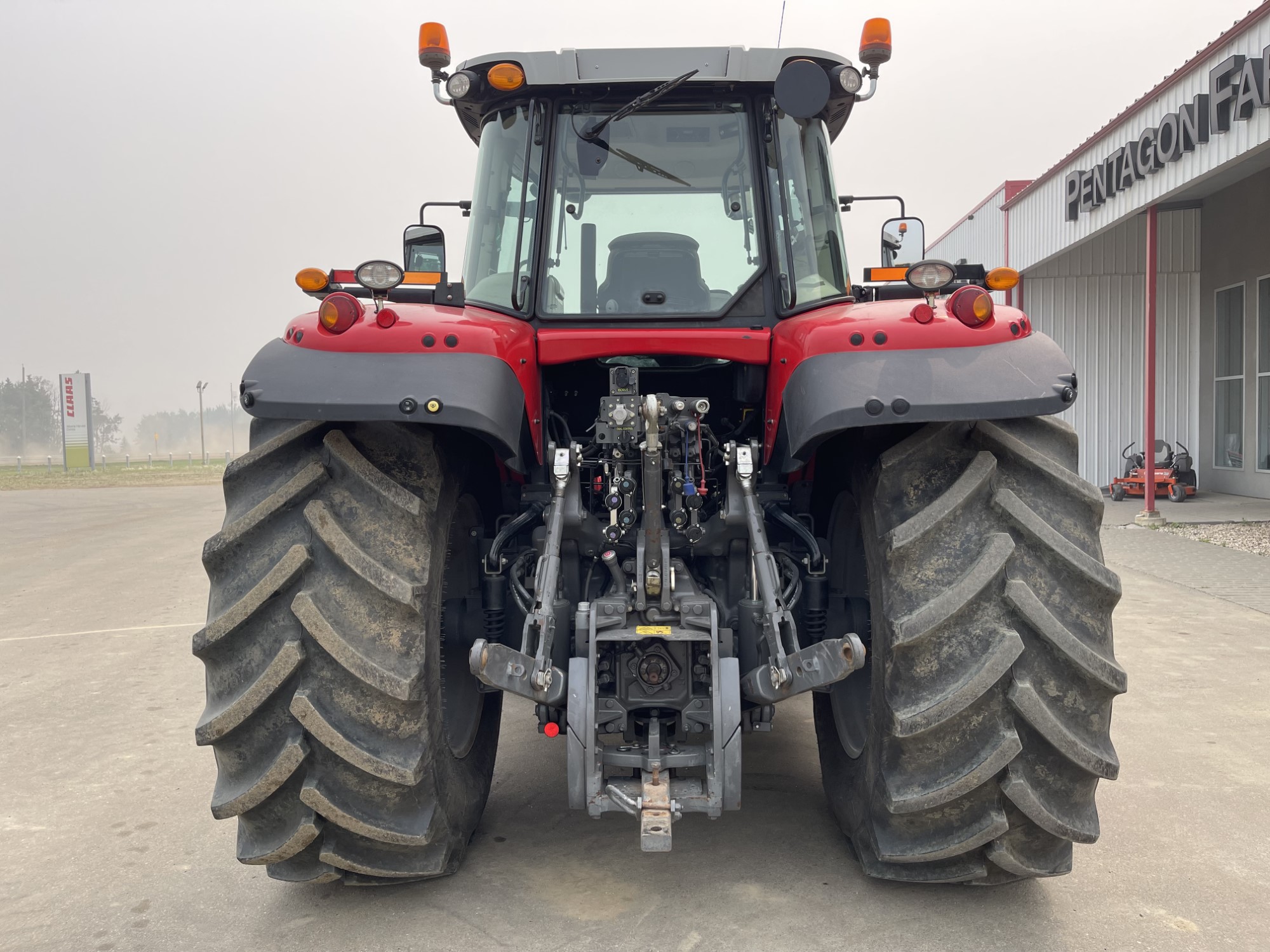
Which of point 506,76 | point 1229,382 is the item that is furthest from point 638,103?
point 1229,382

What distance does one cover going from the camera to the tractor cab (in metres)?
3.23

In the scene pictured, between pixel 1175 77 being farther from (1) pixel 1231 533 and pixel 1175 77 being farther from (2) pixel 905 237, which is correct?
(2) pixel 905 237

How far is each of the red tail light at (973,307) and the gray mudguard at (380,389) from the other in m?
1.22

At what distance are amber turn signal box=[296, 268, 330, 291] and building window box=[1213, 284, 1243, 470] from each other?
53.5ft

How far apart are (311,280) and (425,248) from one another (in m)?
0.80

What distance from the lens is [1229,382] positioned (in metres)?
16.3

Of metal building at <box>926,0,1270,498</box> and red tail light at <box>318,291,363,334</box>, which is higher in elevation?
metal building at <box>926,0,1270,498</box>

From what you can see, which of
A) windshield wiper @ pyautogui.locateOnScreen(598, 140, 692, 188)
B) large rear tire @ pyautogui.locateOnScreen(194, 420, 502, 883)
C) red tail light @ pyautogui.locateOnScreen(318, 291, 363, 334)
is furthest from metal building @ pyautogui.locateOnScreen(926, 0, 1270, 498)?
large rear tire @ pyautogui.locateOnScreen(194, 420, 502, 883)

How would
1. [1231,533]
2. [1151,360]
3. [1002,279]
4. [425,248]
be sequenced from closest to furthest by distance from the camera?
[1002,279]
[425,248]
[1231,533]
[1151,360]

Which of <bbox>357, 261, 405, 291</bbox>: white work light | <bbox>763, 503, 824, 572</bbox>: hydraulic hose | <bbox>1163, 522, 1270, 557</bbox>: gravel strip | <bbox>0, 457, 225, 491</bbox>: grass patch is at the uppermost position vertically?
<bbox>357, 261, 405, 291</bbox>: white work light

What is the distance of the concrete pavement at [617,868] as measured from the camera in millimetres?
2553

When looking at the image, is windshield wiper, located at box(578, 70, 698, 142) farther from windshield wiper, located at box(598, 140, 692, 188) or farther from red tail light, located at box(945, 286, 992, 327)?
red tail light, located at box(945, 286, 992, 327)

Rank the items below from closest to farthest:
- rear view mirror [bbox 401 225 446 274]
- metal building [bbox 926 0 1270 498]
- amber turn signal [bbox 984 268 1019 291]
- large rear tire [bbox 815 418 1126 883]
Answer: large rear tire [bbox 815 418 1126 883]
amber turn signal [bbox 984 268 1019 291]
rear view mirror [bbox 401 225 446 274]
metal building [bbox 926 0 1270 498]

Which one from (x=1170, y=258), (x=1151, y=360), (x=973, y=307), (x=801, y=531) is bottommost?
(x=801, y=531)
